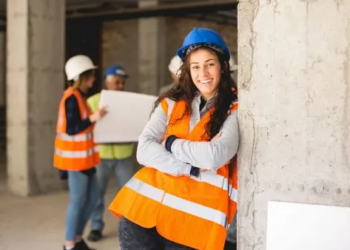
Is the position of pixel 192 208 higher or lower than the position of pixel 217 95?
lower

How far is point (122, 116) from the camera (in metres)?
4.68

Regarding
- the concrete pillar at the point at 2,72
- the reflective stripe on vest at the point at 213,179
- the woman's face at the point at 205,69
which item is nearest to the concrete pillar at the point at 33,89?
the woman's face at the point at 205,69

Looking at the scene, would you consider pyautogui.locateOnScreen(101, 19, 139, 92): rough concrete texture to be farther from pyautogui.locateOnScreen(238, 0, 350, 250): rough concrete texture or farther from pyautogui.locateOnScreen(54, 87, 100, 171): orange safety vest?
pyautogui.locateOnScreen(238, 0, 350, 250): rough concrete texture

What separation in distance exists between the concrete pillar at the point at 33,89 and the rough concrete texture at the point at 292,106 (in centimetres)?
510

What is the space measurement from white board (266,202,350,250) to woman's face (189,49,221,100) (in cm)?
59

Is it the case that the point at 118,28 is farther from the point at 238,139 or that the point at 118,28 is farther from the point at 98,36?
the point at 238,139

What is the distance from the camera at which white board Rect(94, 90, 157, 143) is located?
4.57 meters

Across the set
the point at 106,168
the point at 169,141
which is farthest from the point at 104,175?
the point at 169,141

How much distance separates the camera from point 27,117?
22.3ft

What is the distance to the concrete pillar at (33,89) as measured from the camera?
6.79 m

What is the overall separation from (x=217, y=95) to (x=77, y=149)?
2191 mm

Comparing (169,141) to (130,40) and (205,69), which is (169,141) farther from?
(130,40)

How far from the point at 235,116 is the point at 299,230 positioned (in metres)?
0.55

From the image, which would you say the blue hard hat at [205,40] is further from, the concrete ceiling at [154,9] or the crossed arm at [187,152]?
the concrete ceiling at [154,9]
